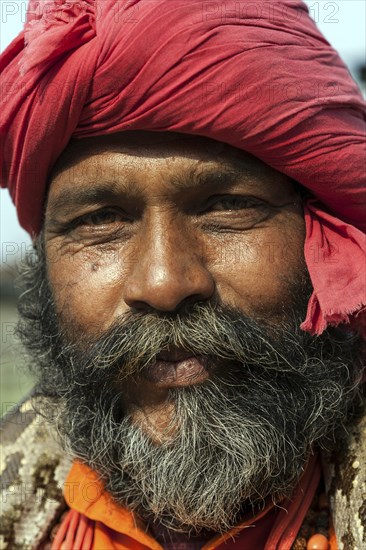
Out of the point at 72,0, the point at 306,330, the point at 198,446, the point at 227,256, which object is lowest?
the point at 198,446

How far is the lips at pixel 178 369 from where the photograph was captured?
299cm

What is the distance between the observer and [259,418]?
308cm

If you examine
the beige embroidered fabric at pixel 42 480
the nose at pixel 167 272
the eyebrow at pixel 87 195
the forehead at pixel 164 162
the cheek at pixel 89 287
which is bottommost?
the beige embroidered fabric at pixel 42 480

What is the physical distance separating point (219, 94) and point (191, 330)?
87cm

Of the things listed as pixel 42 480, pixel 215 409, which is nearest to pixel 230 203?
pixel 215 409

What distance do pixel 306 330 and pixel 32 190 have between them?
128 cm

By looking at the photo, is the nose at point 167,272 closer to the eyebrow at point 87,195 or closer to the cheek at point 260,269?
the cheek at point 260,269

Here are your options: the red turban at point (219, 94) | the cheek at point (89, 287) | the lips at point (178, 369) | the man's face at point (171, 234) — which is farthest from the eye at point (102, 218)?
the lips at point (178, 369)

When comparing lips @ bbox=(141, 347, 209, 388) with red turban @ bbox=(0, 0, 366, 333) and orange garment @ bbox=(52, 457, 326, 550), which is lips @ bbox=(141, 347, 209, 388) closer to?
red turban @ bbox=(0, 0, 366, 333)

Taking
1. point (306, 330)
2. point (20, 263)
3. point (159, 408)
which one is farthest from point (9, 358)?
point (306, 330)

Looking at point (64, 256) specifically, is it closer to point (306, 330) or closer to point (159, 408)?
point (159, 408)

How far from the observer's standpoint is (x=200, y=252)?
304 cm

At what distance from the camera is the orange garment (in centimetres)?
315

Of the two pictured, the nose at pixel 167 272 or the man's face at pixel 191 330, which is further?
the man's face at pixel 191 330
